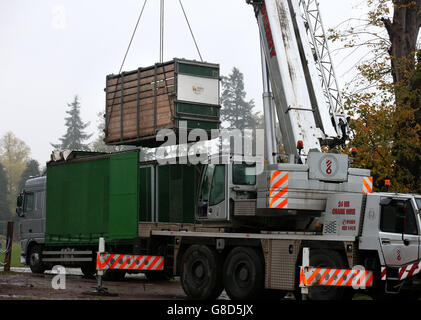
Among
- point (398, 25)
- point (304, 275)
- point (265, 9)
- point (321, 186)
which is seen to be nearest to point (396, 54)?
point (398, 25)

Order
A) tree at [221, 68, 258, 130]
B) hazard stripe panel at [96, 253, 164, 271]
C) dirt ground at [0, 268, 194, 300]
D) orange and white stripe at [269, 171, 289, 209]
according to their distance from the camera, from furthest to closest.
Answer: tree at [221, 68, 258, 130] < hazard stripe panel at [96, 253, 164, 271] < dirt ground at [0, 268, 194, 300] < orange and white stripe at [269, 171, 289, 209]

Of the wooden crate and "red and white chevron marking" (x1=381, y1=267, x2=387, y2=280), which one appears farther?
the wooden crate

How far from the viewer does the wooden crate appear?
18.1m

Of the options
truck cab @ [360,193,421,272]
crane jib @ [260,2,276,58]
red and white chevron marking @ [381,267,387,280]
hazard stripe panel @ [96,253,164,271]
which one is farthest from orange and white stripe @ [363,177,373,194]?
hazard stripe panel @ [96,253,164,271]

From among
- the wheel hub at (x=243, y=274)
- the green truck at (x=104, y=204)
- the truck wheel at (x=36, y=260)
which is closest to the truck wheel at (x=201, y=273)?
the wheel hub at (x=243, y=274)

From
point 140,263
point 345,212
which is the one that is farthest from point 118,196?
point 345,212

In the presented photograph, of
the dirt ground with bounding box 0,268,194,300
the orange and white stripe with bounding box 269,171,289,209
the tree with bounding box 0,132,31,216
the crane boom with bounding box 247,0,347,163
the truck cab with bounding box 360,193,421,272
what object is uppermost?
the tree with bounding box 0,132,31,216

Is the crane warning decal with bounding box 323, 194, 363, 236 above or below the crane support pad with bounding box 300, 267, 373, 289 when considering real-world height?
above

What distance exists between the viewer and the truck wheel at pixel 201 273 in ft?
51.2

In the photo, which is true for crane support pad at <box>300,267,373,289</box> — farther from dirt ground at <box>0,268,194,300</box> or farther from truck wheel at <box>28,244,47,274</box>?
truck wheel at <box>28,244,47,274</box>

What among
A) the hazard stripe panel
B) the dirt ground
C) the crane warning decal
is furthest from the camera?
the hazard stripe panel

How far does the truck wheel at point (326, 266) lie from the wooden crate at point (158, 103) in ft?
18.8

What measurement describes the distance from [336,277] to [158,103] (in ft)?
25.0

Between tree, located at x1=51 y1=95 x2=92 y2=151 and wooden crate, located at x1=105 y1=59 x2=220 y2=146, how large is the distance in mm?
84374
